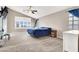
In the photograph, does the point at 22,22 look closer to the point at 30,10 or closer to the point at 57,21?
the point at 30,10

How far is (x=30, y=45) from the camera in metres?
1.61

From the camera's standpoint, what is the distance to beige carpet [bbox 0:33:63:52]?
1.60m

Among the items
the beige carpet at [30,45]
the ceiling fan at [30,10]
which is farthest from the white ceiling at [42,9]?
the beige carpet at [30,45]

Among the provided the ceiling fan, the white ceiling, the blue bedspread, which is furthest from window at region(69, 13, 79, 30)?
the ceiling fan

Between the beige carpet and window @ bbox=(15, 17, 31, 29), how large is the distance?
124 millimetres

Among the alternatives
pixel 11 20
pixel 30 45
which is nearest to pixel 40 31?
pixel 30 45

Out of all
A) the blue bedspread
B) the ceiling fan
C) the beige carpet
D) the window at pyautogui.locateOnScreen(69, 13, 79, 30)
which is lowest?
the beige carpet

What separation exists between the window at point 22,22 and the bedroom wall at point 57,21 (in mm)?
163

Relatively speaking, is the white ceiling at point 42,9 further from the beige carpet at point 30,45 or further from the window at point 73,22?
the beige carpet at point 30,45

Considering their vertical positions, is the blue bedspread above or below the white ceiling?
below

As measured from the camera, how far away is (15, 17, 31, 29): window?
1.64 metres

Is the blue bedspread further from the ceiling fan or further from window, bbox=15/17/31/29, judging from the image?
the ceiling fan

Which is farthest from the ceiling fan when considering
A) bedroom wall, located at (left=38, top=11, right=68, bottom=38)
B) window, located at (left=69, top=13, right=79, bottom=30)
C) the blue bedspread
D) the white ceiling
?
window, located at (left=69, top=13, right=79, bottom=30)
